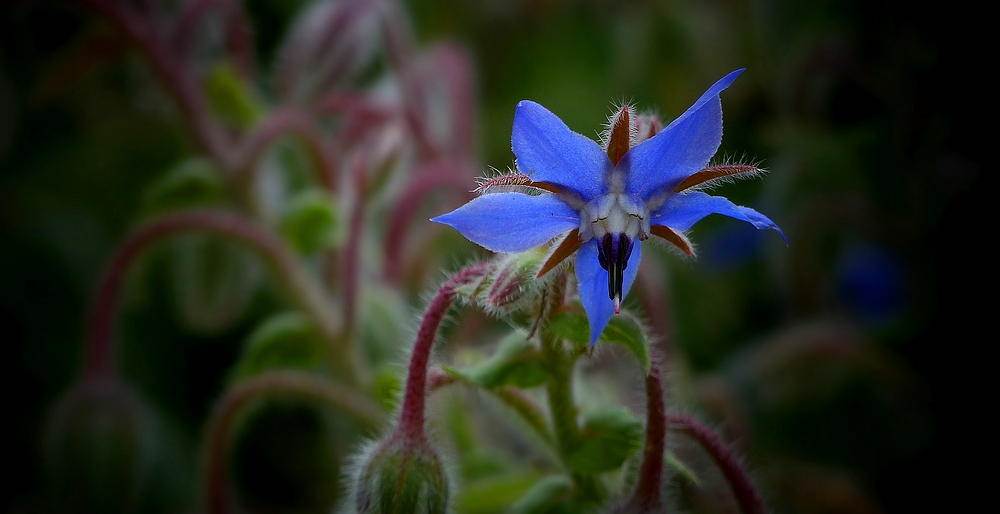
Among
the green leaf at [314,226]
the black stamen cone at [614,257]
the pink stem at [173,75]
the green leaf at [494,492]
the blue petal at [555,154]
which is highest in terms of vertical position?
the pink stem at [173,75]

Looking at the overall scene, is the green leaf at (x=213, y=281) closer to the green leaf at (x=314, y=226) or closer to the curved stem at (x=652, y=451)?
the green leaf at (x=314, y=226)

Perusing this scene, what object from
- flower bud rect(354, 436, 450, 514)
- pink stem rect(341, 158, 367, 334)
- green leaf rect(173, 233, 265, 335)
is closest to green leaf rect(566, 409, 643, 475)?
flower bud rect(354, 436, 450, 514)

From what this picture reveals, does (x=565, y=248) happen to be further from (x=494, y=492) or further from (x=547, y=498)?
(x=494, y=492)

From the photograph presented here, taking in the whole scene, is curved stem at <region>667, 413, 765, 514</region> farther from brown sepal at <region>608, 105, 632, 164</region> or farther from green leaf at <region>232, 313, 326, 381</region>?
green leaf at <region>232, 313, 326, 381</region>

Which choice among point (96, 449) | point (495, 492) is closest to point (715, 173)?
point (495, 492)

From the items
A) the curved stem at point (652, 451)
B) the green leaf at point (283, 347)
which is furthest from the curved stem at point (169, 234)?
the curved stem at point (652, 451)
